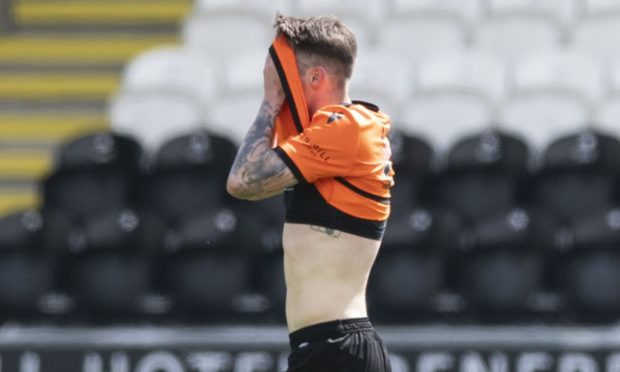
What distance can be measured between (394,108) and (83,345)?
6.95 ft

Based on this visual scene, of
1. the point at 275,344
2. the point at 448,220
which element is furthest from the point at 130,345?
the point at 448,220

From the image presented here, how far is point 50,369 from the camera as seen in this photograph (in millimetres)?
6160

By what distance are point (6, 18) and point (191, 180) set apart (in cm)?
264

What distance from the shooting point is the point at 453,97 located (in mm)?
7258

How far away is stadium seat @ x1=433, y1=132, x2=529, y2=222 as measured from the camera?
21.9ft

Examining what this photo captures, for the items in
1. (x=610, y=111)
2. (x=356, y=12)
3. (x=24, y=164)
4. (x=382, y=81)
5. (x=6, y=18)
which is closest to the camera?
(x=610, y=111)

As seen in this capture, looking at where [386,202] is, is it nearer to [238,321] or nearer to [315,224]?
[315,224]

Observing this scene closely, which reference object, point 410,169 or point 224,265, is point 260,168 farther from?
point 410,169

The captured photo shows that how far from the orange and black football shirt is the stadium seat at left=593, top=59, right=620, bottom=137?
340 cm

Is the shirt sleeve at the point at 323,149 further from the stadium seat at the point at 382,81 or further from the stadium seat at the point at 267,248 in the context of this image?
the stadium seat at the point at 382,81

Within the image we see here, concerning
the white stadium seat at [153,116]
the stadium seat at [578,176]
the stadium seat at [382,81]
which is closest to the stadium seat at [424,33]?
the stadium seat at [382,81]

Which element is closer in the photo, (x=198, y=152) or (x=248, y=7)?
(x=198, y=152)

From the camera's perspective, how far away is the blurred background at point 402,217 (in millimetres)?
6156

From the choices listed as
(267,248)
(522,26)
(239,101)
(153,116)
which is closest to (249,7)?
(239,101)
